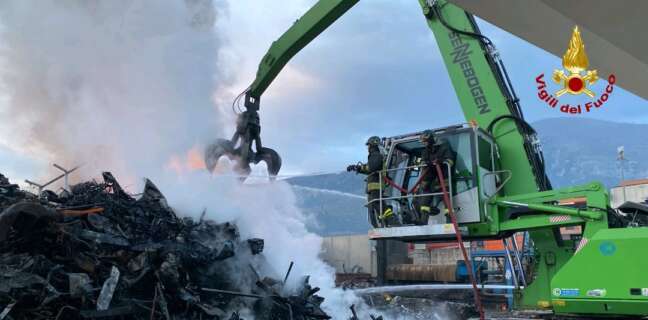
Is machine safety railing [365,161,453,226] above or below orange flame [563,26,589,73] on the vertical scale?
below

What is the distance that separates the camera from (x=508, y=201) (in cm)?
603

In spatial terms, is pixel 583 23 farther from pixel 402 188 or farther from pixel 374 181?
pixel 374 181

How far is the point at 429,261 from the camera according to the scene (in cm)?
2277

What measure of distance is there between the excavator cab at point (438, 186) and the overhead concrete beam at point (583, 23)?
4.92 feet

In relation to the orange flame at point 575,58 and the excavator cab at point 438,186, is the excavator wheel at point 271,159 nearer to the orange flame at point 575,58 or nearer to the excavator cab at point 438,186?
the excavator cab at point 438,186

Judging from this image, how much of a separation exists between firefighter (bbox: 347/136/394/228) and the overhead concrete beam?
2315mm

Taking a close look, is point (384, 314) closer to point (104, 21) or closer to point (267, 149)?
point (267, 149)

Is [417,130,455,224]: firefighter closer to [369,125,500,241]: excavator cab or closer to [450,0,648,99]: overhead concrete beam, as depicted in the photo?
[369,125,500,241]: excavator cab

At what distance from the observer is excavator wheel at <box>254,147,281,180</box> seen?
9227 millimetres

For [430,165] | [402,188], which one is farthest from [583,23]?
[402,188]

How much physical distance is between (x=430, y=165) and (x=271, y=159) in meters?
3.88

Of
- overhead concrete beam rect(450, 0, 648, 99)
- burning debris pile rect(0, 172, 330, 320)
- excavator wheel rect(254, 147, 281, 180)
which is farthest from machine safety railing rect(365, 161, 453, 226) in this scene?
excavator wheel rect(254, 147, 281, 180)

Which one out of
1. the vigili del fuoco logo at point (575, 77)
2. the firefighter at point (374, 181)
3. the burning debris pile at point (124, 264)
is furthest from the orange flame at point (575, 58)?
the burning debris pile at point (124, 264)

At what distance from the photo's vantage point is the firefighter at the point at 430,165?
6.01 metres
